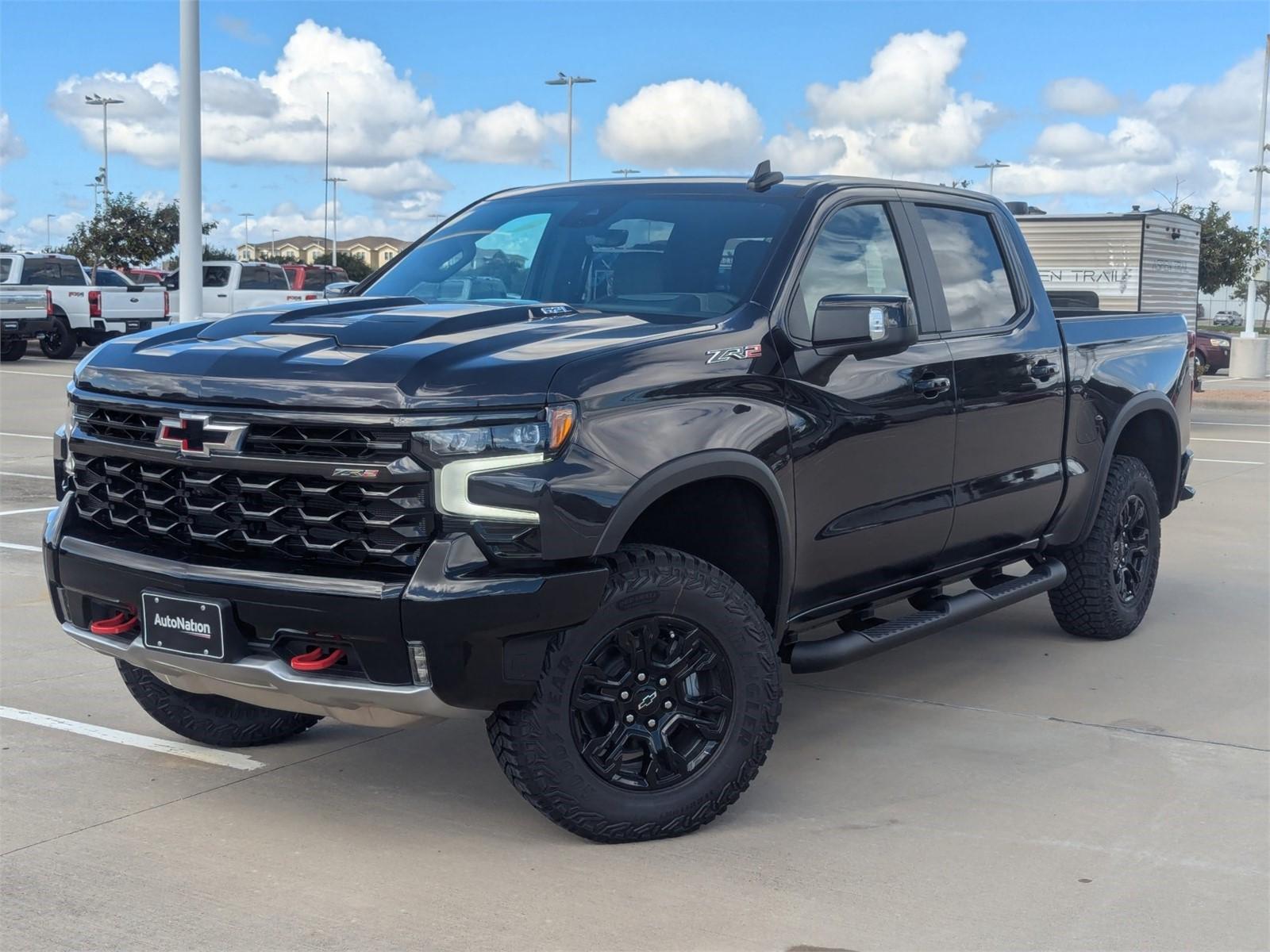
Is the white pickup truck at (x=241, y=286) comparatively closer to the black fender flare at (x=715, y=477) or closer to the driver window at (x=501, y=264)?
the driver window at (x=501, y=264)

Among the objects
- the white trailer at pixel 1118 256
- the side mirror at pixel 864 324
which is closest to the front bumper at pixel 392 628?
the side mirror at pixel 864 324

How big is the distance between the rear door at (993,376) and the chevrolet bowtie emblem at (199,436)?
105 inches

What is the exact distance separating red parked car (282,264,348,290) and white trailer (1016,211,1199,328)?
52.1 feet

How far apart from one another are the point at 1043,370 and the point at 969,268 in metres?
0.53

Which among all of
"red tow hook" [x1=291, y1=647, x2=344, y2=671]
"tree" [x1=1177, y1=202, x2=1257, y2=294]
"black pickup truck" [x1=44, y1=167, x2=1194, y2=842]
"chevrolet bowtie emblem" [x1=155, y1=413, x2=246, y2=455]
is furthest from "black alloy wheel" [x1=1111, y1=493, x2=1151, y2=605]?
"tree" [x1=1177, y1=202, x2=1257, y2=294]

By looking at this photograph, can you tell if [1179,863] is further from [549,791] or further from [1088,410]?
[1088,410]

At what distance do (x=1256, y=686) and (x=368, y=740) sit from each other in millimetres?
3619

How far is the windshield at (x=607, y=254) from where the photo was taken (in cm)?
480

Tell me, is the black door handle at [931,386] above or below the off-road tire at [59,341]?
above

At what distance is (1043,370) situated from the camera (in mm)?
5941

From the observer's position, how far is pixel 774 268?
4.69 metres

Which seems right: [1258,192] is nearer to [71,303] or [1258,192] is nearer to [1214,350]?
[1214,350]

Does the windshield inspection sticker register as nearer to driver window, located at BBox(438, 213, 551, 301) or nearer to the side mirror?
the side mirror

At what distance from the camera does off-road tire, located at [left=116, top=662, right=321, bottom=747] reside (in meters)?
4.94
